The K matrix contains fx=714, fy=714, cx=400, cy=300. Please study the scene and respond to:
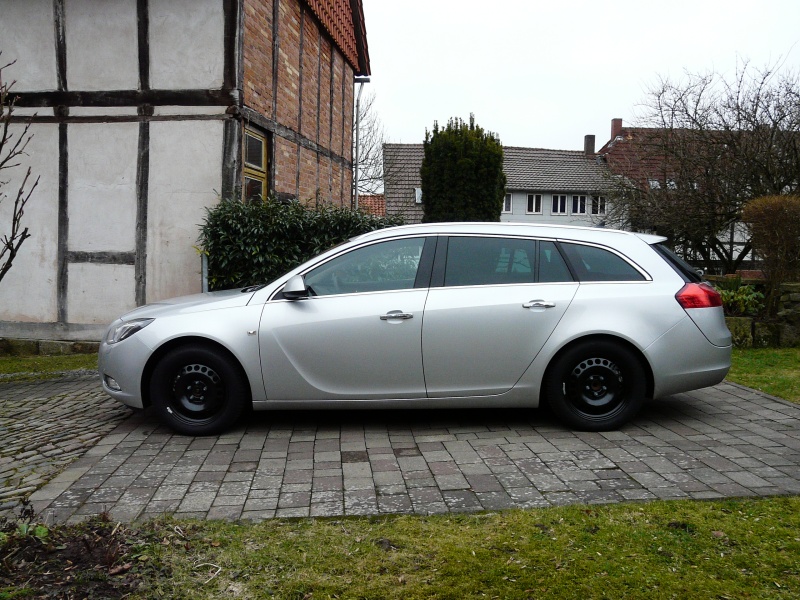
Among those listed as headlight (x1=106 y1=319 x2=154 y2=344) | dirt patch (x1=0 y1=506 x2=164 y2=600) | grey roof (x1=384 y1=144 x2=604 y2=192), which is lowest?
dirt patch (x1=0 y1=506 x2=164 y2=600)

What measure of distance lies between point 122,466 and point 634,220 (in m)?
20.4

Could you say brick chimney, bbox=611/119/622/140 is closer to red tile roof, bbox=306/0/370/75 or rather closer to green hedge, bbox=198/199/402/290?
red tile roof, bbox=306/0/370/75

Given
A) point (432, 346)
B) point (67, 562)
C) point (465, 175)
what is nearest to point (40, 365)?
point (432, 346)

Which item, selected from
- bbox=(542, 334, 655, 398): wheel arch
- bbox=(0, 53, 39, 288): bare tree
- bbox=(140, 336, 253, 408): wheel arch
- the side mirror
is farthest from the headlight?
bbox=(542, 334, 655, 398): wheel arch

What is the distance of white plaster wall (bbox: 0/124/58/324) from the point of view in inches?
404

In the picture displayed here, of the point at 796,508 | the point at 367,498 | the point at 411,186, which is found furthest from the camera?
the point at 411,186

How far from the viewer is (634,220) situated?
22578 mm

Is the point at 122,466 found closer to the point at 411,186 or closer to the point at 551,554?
the point at 551,554

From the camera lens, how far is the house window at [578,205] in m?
51.5

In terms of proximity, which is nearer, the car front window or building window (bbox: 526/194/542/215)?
the car front window

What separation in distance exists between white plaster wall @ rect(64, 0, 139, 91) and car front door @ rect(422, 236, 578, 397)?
682 cm

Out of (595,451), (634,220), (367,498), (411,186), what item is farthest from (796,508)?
(411,186)

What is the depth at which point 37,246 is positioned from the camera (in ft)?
34.0

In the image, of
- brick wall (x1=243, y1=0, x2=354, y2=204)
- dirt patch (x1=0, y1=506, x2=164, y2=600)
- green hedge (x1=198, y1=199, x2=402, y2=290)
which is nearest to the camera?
dirt patch (x1=0, y1=506, x2=164, y2=600)
